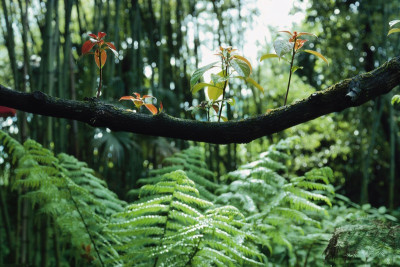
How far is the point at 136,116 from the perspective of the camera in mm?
608

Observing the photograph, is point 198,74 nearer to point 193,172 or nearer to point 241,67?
point 241,67

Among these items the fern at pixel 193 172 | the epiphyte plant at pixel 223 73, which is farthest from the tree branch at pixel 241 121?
the fern at pixel 193 172

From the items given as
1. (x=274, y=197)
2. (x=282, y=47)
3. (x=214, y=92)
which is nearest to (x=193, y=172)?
(x=274, y=197)

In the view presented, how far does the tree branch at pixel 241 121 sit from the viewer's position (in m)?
0.59

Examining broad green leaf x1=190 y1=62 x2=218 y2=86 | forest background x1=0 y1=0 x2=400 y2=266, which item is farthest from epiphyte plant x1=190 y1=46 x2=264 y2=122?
forest background x1=0 y1=0 x2=400 y2=266

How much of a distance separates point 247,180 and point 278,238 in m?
0.29

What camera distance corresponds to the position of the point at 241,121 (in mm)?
611

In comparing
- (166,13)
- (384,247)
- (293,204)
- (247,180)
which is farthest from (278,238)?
(166,13)

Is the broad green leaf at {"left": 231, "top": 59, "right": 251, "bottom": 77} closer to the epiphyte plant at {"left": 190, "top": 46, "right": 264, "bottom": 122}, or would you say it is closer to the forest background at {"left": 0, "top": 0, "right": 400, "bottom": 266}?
the epiphyte plant at {"left": 190, "top": 46, "right": 264, "bottom": 122}

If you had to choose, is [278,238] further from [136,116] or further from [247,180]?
[136,116]

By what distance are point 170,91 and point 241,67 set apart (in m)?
2.02

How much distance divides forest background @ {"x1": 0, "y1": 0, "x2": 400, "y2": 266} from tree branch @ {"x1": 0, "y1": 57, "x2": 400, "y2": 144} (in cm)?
48

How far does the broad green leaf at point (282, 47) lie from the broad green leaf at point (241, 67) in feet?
0.20

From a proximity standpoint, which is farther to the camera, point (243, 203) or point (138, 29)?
point (138, 29)
